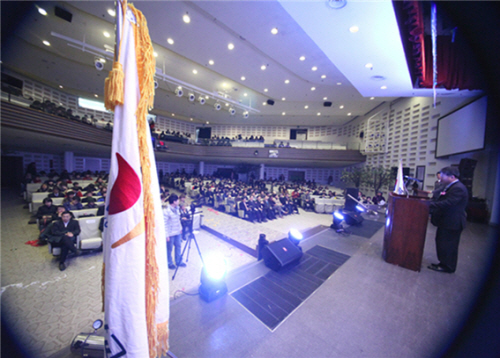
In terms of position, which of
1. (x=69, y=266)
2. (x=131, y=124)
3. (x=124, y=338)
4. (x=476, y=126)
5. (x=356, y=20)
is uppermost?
(x=356, y=20)

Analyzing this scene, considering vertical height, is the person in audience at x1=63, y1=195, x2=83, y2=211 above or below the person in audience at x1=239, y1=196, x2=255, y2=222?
above

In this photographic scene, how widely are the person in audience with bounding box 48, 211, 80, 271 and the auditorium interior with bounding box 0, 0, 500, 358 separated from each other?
332 millimetres

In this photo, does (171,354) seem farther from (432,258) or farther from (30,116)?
(30,116)

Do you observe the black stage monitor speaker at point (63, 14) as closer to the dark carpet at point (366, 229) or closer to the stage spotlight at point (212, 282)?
the stage spotlight at point (212, 282)

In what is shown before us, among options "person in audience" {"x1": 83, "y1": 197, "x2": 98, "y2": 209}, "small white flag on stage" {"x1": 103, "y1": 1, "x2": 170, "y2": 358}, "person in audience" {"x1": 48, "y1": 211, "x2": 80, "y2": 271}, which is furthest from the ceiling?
"person in audience" {"x1": 48, "y1": 211, "x2": 80, "y2": 271}

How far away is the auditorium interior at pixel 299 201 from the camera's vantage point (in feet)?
6.82

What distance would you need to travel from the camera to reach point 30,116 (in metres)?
7.41

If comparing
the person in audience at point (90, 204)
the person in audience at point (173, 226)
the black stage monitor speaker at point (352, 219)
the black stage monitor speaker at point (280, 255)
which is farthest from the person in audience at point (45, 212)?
the black stage monitor speaker at point (352, 219)

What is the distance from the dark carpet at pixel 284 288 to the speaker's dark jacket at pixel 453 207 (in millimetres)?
1773

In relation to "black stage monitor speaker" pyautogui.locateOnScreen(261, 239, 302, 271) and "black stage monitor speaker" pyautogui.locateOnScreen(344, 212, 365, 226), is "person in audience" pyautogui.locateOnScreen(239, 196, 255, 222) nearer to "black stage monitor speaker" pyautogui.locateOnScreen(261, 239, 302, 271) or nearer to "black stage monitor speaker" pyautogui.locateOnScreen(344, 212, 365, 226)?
"black stage monitor speaker" pyautogui.locateOnScreen(344, 212, 365, 226)

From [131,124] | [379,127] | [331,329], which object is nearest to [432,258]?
[331,329]

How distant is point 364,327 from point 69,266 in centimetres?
563

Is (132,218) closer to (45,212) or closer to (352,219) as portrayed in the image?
(352,219)

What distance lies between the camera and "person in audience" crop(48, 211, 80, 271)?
12.7ft
